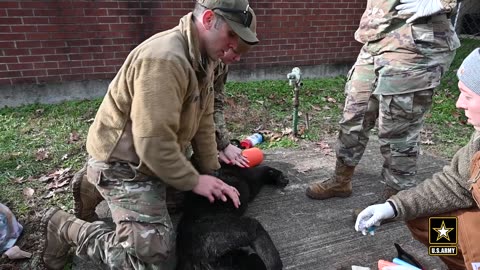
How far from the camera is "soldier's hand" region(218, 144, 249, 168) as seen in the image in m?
3.12

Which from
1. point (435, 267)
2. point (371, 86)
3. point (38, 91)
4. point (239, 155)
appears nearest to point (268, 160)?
point (239, 155)

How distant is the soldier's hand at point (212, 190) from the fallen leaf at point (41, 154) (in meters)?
2.18

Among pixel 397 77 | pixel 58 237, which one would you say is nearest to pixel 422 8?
pixel 397 77

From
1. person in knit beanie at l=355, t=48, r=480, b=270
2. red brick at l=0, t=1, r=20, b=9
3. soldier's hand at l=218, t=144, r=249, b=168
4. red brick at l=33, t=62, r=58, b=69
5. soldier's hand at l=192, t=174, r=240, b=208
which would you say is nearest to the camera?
person in knit beanie at l=355, t=48, r=480, b=270

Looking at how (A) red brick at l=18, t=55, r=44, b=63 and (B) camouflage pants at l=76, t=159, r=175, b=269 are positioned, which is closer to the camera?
(B) camouflage pants at l=76, t=159, r=175, b=269

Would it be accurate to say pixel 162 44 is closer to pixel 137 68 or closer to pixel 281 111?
pixel 137 68

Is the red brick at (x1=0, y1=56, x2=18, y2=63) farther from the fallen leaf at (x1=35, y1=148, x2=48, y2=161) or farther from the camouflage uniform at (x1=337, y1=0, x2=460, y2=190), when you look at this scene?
the camouflage uniform at (x1=337, y1=0, x2=460, y2=190)

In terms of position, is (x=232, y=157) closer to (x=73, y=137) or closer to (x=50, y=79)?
(x=73, y=137)

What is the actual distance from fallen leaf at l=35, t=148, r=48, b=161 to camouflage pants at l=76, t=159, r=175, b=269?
1.73 metres

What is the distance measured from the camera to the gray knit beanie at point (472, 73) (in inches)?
72.2

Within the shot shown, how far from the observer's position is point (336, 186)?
3268 millimetres

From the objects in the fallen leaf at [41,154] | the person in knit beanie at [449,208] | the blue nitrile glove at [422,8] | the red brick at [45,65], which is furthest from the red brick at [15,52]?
the person in knit beanie at [449,208]

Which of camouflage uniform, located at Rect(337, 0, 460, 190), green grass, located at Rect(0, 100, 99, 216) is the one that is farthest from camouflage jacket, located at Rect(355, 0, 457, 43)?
green grass, located at Rect(0, 100, 99, 216)

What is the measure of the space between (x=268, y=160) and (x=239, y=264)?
1903 millimetres
